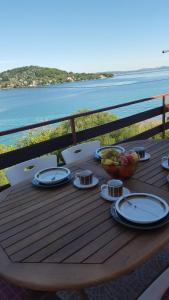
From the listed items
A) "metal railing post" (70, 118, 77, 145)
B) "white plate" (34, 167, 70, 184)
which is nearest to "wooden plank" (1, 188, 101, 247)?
"white plate" (34, 167, 70, 184)

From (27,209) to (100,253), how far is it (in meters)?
0.54

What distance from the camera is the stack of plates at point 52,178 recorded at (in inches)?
61.4

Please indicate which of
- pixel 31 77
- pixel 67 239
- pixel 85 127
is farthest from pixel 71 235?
pixel 31 77

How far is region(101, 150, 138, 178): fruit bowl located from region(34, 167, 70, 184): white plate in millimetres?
299

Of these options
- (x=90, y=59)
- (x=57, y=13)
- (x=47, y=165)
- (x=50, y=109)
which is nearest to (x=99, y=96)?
(x=90, y=59)

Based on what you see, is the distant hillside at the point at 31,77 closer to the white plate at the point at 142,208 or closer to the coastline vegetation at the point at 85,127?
the coastline vegetation at the point at 85,127

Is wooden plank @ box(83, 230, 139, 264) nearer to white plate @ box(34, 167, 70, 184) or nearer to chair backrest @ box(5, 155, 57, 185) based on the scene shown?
white plate @ box(34, 167, 70, 184)

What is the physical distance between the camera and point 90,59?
34.9m

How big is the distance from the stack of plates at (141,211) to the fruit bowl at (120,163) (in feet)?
0.79

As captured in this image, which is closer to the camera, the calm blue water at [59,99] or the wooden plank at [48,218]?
the wooden plank at [48,218]

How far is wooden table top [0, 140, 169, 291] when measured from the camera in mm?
866

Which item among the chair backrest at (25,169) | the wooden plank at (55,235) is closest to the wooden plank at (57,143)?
the chair backrest at (25,169)

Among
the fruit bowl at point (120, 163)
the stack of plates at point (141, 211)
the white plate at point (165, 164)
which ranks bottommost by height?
the stack of plates at point (141, 211)

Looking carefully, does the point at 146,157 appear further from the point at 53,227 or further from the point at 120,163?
the point at 53,227
